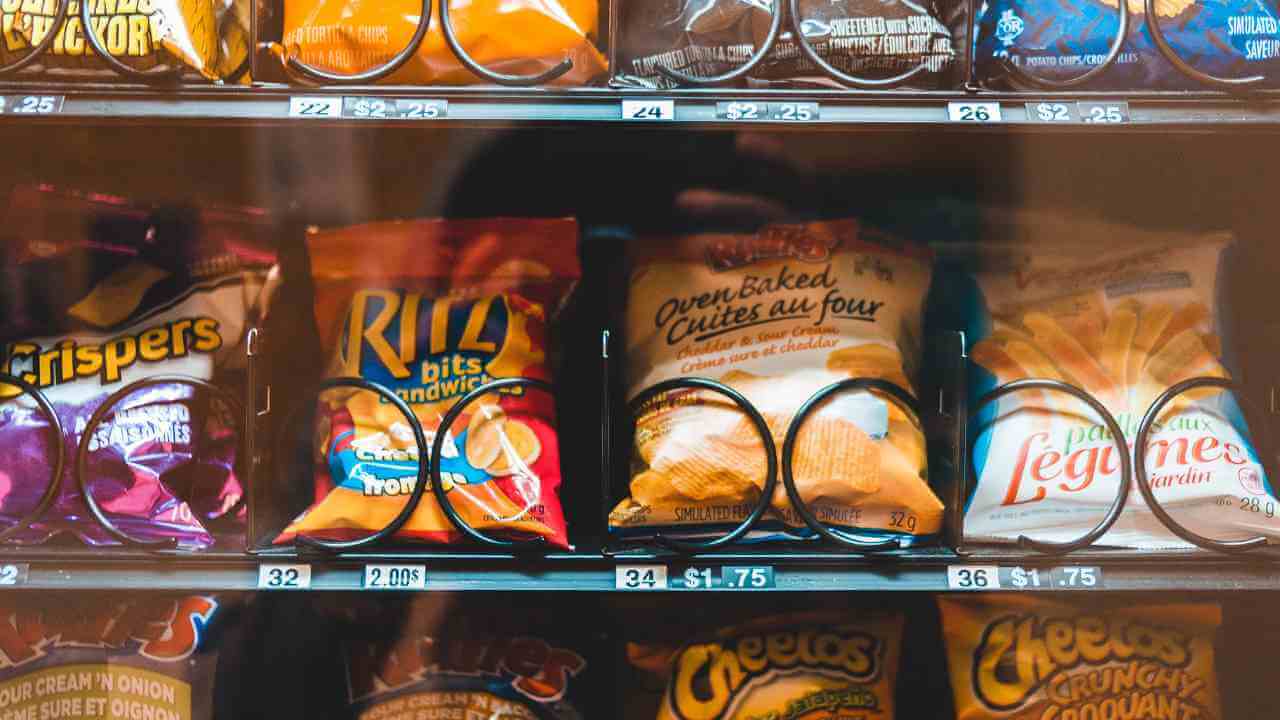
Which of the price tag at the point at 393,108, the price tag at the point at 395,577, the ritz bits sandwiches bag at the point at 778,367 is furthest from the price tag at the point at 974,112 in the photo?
the price tag at the point at 395,577

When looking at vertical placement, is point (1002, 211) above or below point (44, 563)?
above

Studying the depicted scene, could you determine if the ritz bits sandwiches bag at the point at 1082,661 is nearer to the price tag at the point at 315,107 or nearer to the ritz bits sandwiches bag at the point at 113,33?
the price tag at the point at 315,107

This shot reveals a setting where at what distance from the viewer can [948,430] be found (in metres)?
0.92

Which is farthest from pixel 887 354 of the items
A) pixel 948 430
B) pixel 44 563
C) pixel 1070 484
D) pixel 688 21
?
pixel 44 563

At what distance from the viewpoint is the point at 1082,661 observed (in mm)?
900

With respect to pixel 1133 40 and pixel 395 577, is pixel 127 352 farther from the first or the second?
pixel 1133 40

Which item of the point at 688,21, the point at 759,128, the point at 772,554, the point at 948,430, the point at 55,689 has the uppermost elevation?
the point at 688,21

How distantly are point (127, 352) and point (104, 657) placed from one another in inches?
12.1

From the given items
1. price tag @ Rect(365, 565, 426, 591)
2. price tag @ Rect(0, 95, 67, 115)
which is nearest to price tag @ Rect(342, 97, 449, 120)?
price tag @ Rect(0, 95, 67, 115)

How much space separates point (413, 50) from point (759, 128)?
321mm

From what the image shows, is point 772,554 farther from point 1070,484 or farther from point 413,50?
point 413,50

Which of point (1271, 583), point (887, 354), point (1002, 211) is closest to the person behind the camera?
point (1271, 583)

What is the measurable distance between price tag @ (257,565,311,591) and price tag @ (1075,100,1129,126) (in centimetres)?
81

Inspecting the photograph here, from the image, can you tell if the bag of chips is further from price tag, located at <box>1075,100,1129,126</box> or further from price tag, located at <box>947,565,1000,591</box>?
price tag, located at <box>947,565,1000,591</box>
